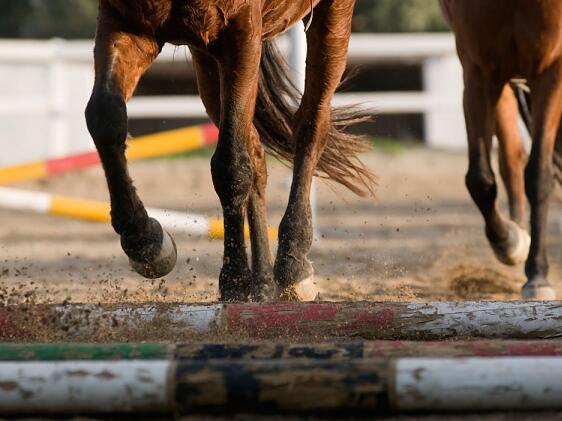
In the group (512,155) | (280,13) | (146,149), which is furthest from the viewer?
(146,149)

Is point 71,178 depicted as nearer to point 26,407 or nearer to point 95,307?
point 95,307

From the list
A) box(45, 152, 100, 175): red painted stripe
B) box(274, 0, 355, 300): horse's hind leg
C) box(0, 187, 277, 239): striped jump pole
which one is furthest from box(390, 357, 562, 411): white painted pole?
box(45, 152, 100, 175): red painted stripe

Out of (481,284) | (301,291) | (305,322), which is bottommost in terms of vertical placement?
(481,284)

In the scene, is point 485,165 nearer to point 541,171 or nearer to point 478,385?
point 541,171

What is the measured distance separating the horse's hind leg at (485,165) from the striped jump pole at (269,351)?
2679 mm

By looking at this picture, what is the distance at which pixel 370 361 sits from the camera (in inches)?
102

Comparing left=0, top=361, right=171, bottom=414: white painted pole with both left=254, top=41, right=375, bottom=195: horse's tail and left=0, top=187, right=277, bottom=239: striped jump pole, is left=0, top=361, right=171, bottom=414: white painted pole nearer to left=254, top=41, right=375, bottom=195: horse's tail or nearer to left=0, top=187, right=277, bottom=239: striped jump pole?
left=254, top=41, right=375, bottom=195: horse's tail

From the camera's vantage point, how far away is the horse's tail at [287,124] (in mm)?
5160

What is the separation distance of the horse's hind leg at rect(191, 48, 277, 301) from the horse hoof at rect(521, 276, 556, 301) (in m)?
1.26

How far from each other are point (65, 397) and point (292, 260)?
2.11 m

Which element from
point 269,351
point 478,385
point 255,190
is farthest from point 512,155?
point 478,385

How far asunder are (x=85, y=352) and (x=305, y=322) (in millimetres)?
892

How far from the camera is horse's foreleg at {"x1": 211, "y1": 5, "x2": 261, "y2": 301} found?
3896mm

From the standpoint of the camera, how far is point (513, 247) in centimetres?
592
